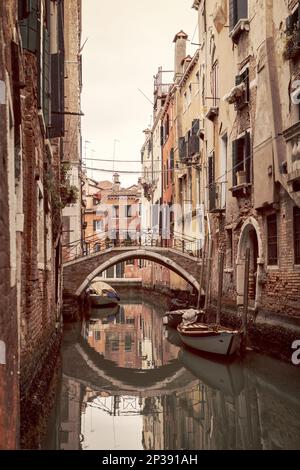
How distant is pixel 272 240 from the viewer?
11531mm

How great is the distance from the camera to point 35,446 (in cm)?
536

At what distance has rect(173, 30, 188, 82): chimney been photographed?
23.5 meters

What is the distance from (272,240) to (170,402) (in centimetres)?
470

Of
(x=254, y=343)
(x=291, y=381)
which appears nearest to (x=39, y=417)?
(x=291, y=381)

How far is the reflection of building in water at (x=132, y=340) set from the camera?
12048mm

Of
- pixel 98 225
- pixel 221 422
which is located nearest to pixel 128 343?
pixel 221 422

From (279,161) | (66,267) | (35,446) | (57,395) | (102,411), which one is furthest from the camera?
(66,267)

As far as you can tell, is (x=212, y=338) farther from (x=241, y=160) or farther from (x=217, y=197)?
(x=217, y=197)

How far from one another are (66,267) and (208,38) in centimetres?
822

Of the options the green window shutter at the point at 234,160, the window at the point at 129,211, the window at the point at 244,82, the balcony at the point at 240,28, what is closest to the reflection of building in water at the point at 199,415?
the green window shutter at the point at 234,160

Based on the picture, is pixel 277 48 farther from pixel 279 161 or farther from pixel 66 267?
Answer: pixel 66 267

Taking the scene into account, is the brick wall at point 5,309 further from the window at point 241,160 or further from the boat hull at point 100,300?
the boat hull at point 100,300
